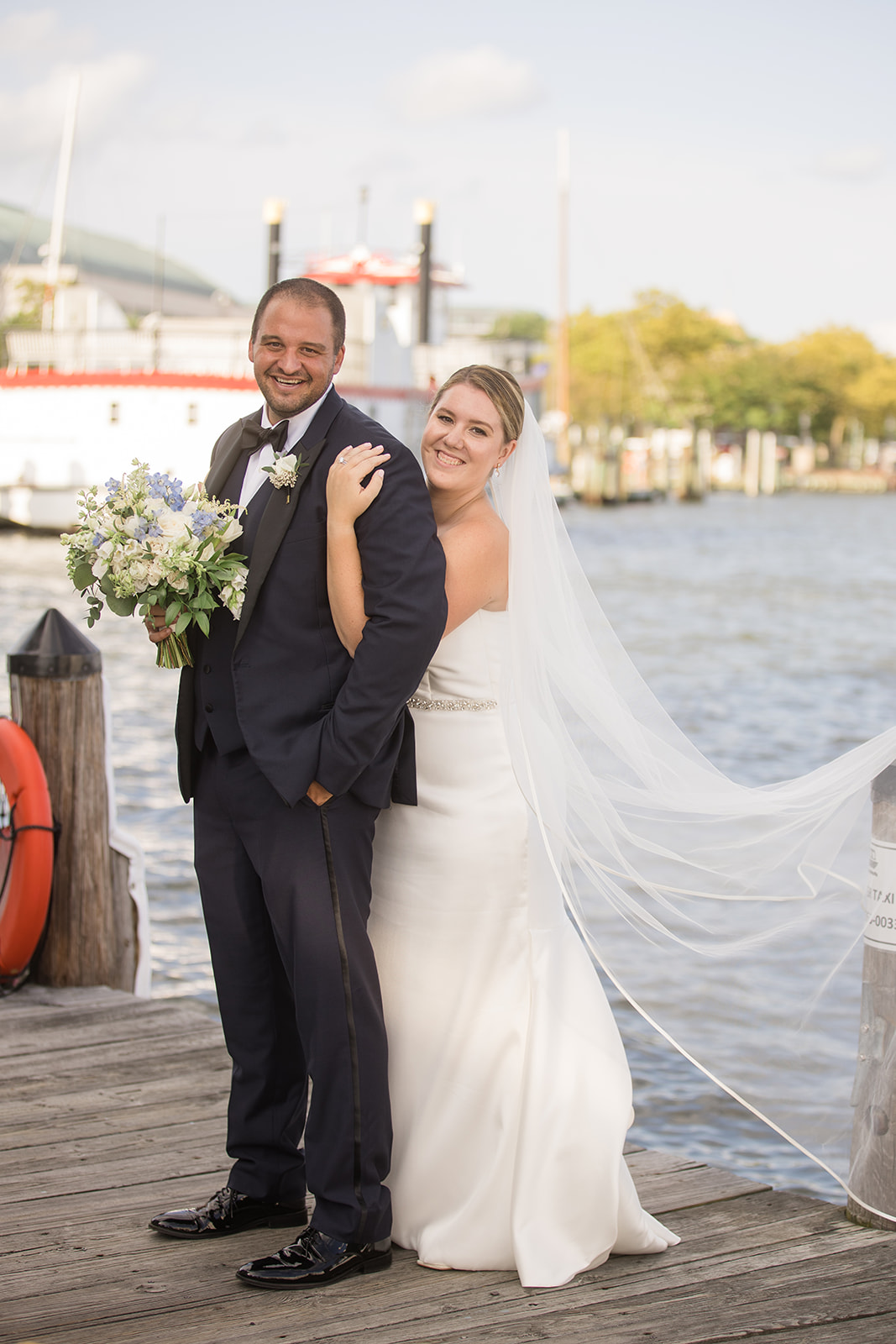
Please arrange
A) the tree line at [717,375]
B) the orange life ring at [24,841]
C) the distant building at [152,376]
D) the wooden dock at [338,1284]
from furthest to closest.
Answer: the tree line at [717,375]
the distant building at [152,376]
the orange life ring at [24,841]
the wooden dock at [338,1284]

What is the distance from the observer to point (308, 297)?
268 cm

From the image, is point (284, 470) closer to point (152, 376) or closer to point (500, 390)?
point (500, 390)

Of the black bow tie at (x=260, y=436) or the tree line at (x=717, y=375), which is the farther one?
the tree line at (x=717, y=375)

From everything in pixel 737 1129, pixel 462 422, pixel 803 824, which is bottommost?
pixel 737 1129

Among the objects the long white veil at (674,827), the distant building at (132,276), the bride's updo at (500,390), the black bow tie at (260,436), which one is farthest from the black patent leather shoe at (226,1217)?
the distant building at (132,276)

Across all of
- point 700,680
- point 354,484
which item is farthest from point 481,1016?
point 700,680

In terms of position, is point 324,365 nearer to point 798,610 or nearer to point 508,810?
point 508,810

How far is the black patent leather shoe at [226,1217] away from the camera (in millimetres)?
2898

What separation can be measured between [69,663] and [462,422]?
2085 mm

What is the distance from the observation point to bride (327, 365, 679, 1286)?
278 centimetres

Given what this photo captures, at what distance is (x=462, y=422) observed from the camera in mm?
2857

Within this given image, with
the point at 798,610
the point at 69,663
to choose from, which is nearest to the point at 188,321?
the point at 798,610

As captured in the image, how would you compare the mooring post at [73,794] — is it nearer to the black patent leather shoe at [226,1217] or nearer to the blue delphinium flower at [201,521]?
the black patent leather shoe at [226,1217]

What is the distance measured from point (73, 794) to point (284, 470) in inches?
87.8
